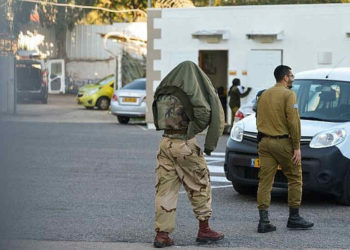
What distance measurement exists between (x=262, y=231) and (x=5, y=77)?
211 inches

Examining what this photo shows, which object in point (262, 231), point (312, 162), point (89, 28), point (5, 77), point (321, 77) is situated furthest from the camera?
point (89, 28)

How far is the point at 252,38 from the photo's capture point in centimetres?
2398

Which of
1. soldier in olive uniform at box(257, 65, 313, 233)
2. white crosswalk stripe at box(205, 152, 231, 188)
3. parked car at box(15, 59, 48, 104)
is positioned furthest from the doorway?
parked car at box(15, 59, 48, 104)

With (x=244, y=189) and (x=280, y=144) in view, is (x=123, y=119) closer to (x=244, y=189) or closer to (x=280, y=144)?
(x=244, y=189)

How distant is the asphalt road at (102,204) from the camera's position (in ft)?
12.3

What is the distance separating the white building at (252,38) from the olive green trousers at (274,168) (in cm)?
1410

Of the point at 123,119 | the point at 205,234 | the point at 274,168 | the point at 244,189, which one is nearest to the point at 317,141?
the point at 244,189

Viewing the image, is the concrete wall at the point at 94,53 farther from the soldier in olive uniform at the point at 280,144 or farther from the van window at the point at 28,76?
the van window at the point at 28,76

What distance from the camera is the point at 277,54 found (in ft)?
78.0

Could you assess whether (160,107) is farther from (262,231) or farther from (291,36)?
(291,36)

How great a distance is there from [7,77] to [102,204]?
6.99 meters

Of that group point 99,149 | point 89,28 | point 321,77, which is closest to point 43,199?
point 321,77

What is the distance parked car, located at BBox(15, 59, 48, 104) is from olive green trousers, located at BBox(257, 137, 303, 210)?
4837 millimetres

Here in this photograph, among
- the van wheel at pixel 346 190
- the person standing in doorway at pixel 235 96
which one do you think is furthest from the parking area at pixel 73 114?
the person standing in doorway at pixel 235 96
